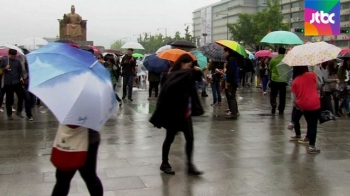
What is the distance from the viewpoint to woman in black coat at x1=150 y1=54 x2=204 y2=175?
544 centimetres

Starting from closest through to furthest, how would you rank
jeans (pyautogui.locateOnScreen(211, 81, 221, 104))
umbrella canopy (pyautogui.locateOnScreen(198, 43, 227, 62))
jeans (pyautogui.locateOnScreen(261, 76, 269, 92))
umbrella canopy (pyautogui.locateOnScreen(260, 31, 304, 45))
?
umbrella canopy (pyautogui.locateOnScreen(260, 31, 304, 45)) → umbrella canopy (pyautogui.locateOnScreen(198, 43, 227, 62)) → jeans (pyautogui.locateOnScreen(211, 81, 221, 104)) → jeans (pyautogui.locateOnScreen(261, 76, 269, 92))

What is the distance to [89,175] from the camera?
4.02 m

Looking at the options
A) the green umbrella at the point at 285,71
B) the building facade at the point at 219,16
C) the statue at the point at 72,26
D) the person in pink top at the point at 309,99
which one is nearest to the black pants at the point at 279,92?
the green umbrella at the point at 285,71

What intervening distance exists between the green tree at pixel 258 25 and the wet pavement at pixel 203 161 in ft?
179

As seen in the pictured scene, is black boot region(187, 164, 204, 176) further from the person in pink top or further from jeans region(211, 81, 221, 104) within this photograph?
jeans region(211, 81, 221, 104)

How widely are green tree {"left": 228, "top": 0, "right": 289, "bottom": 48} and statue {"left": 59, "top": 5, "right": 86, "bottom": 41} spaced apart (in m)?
40.2

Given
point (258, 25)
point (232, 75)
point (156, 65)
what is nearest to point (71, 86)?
point (232, 75)

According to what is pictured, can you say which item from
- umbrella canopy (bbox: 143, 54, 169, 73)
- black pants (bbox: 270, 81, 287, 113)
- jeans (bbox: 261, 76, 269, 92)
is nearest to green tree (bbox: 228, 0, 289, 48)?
jeans (bbox: 261, 76, 269, 92)

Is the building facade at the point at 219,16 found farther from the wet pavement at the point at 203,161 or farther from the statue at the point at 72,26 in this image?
the wet pavement at the point at 203,161

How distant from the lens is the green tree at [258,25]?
6294 cm

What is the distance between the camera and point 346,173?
5977 mm

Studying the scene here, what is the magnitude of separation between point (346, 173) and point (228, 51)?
543 cm

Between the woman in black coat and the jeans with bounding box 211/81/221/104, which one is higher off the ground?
the woman in black coat

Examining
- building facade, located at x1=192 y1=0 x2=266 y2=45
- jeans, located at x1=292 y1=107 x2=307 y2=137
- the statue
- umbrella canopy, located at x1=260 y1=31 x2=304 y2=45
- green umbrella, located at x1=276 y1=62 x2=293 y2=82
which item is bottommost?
jeans, located at x1=292 y1=107 x2=307 y2=137
